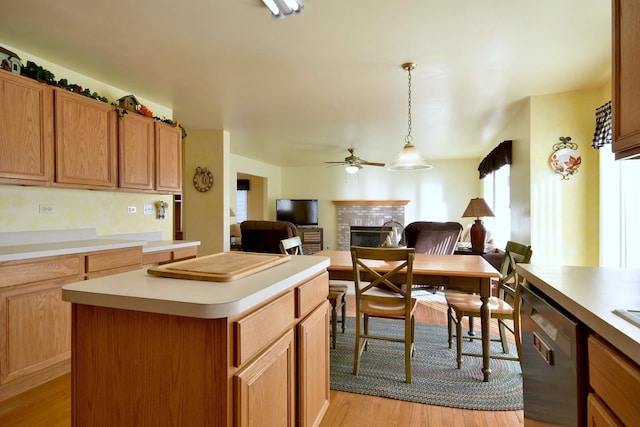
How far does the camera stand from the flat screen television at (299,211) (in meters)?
8.34

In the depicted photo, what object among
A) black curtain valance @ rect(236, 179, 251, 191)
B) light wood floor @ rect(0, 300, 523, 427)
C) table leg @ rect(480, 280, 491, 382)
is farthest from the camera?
black curtain valance @ rect(236, 179, 251, 191)

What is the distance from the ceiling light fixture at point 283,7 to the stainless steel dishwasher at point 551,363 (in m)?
1.95

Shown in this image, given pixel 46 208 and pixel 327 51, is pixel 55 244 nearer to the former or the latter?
pixel 46 208

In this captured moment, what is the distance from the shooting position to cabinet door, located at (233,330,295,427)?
2.98ft

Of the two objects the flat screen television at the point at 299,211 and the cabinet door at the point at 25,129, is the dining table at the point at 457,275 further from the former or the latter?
the flat screen television at the point at 299,211

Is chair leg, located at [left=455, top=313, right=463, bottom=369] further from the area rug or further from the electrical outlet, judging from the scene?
the electrical outlet

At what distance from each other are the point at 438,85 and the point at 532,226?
5.78 feet

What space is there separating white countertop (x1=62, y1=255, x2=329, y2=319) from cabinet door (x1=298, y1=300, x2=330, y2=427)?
30cm

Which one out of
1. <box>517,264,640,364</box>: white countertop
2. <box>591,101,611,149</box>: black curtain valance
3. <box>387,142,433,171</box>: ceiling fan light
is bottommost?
<box>517,264,640,364</box>: white countertop

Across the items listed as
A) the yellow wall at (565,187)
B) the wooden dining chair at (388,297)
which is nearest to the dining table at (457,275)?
the wooden dining chair at (388,297)

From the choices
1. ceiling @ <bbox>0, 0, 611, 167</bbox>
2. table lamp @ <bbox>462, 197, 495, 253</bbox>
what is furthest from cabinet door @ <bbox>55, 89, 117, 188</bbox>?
table lamp @ <bbox>462, 197, 495, 253</bbox>

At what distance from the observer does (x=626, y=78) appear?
3.85ft

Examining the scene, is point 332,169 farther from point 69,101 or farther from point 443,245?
point 69,101

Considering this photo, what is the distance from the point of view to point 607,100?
3.04m
